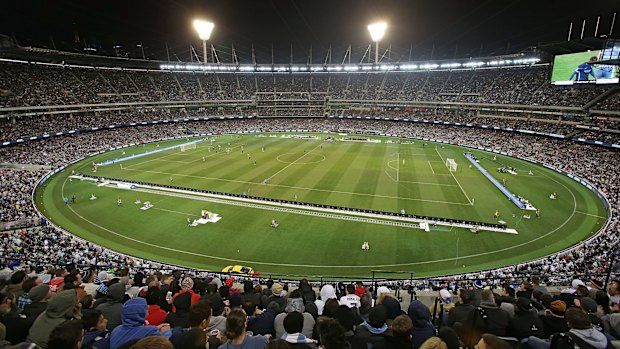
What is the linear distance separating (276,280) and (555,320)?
1674cm

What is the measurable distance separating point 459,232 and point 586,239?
10.7m

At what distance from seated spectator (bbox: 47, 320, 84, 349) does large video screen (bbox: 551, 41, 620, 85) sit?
54393mm

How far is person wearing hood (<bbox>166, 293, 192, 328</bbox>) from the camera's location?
7242 mm

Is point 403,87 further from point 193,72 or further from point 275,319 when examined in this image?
point 275,319

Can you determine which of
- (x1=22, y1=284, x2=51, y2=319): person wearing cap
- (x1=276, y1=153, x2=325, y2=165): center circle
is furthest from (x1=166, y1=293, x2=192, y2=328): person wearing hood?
(x1=276, y1=153, x2=325, y2=165): center circle

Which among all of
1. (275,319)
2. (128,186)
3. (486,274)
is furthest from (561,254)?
(128,186)

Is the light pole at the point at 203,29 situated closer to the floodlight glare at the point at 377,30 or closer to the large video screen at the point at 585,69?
the floodlight glare at the point at 377,30

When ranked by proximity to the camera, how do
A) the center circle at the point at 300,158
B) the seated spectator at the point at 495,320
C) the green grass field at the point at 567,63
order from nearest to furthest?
the seated spectator at the point at 495,320 → the green grass field at the point at 567,63 → the center circle at the point at 300,158

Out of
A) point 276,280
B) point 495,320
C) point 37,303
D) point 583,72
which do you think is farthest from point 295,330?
point 583,72

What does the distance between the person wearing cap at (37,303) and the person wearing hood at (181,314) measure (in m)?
2.56

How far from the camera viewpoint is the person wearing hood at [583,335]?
5.74 m

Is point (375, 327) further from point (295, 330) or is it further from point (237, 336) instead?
point (237, 336)

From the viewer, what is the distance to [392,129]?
295 ft

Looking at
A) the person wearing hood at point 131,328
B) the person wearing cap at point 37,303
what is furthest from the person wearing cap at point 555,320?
the person wearing cap at point 37,303
